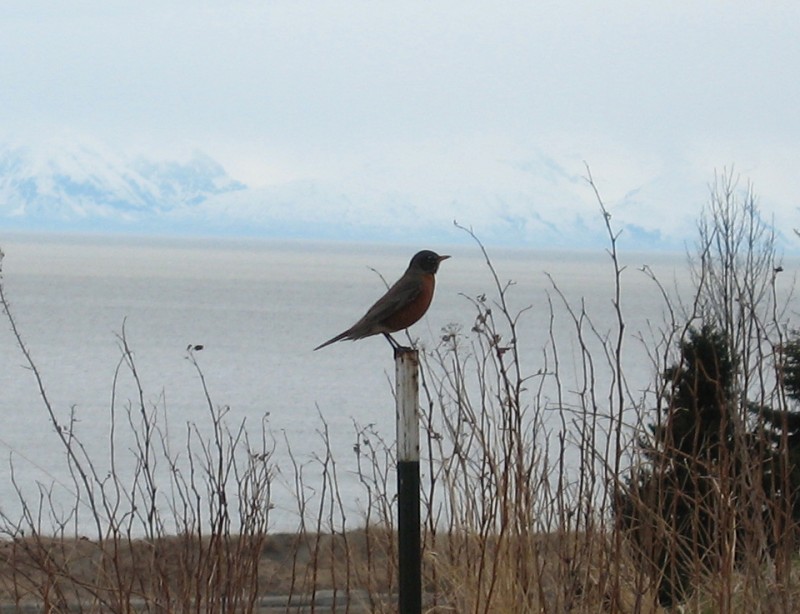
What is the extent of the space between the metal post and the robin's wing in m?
0.97

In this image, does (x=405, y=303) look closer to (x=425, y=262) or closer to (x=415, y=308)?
(x=415, y=308)

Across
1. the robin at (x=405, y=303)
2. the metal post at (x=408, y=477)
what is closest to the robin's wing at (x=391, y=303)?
the robin at (x=405, y=303)

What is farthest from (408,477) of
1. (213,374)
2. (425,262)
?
(213,374)

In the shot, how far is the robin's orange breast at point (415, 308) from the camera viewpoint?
15.4ft

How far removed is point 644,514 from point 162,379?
1383 inches

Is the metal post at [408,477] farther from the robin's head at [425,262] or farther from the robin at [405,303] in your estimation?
the robin's head at [425,262]

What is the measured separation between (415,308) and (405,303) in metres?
0.05

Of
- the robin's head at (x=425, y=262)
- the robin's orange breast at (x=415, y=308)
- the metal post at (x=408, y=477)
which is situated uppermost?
the robin's head at (x=425, y=262)

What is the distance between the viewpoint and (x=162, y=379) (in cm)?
3819

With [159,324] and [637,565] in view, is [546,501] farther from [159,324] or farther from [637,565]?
[159,324]

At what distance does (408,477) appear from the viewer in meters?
3.62

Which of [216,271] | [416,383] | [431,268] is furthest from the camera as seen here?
[216,271]

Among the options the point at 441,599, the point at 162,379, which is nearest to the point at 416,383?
the point at 441,599

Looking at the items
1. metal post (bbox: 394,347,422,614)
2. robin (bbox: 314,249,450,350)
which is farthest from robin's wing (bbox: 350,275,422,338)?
metal post (bbox: 394,347,422,614)
